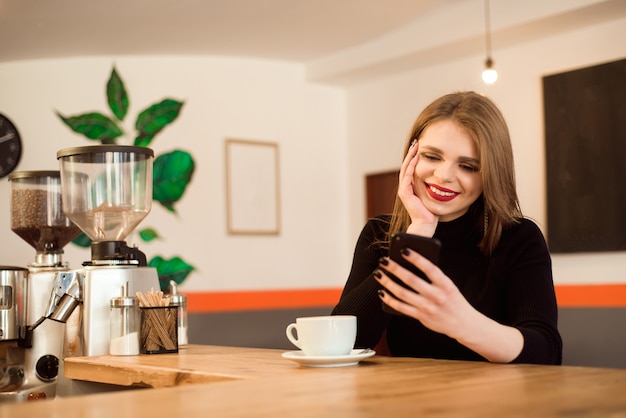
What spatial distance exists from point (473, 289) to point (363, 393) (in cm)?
86

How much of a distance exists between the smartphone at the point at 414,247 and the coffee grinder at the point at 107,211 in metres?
0.83

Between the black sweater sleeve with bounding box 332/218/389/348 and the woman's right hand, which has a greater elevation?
the woman's right hand

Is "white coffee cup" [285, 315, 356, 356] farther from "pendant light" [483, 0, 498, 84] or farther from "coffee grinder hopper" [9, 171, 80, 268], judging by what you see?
"pendant light" [483, 0, 498, 84]

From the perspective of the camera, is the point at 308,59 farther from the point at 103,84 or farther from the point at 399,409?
the point at 399,409

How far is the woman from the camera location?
171cm

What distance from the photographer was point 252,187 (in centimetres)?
586

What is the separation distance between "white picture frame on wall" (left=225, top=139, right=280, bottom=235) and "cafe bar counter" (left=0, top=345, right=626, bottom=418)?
4.35 metres

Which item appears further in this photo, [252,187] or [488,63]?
[252,187]

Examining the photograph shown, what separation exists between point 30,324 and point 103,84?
144 inches

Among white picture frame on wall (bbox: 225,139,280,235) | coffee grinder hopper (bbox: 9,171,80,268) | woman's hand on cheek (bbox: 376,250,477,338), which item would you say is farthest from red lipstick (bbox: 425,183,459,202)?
white picture frame on wall (bbox: 225,139,280,235)

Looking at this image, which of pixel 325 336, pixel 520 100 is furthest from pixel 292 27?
pixel 325 336

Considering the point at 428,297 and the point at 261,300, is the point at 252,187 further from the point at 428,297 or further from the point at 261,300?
the point at 428,297

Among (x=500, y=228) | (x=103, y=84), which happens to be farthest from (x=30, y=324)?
(x=103, y=84)

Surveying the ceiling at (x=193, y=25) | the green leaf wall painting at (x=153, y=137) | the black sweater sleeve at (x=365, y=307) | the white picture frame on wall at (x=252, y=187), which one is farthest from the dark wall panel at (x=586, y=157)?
the black sweater sleeve at (x=365, y=307)
